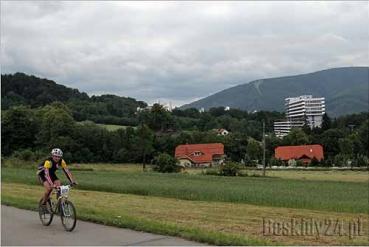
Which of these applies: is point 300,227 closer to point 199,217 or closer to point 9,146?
point 199,217

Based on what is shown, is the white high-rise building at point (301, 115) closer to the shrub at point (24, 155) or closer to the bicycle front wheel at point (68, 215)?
the shrub at point (24, 155)

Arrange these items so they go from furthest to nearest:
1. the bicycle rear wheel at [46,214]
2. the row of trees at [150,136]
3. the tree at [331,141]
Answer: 1. the tree at [331,141]
2. the row of trees at [150,136]
3. the bicycle rear wheel at [46,214]

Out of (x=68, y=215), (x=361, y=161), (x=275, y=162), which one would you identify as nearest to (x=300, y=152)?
(x=275, y=162)

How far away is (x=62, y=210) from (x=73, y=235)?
1067 mm

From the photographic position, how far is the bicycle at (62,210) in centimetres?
1060

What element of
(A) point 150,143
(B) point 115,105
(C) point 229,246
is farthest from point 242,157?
(C) point 229,246

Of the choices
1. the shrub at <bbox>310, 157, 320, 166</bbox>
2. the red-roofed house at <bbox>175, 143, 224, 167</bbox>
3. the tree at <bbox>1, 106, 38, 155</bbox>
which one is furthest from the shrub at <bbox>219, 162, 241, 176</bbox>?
the shrub at <bbox>310, 157, 320, 166</bbox>

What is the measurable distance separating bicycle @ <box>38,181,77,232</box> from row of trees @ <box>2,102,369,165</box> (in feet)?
194

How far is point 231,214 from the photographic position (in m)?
14.3

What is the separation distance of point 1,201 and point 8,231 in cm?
562

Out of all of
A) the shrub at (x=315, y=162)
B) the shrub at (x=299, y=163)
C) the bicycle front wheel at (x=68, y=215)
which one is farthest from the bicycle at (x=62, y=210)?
the shrub at (x=315, y=162)

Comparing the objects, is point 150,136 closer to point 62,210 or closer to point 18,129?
point 18,129

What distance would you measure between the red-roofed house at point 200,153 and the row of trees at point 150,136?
2373mm

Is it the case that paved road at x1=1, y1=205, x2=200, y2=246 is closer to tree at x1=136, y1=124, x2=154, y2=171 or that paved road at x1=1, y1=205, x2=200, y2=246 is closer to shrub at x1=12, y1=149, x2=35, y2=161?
shrub at x1=12, y1=149, x2=35, y2=161
